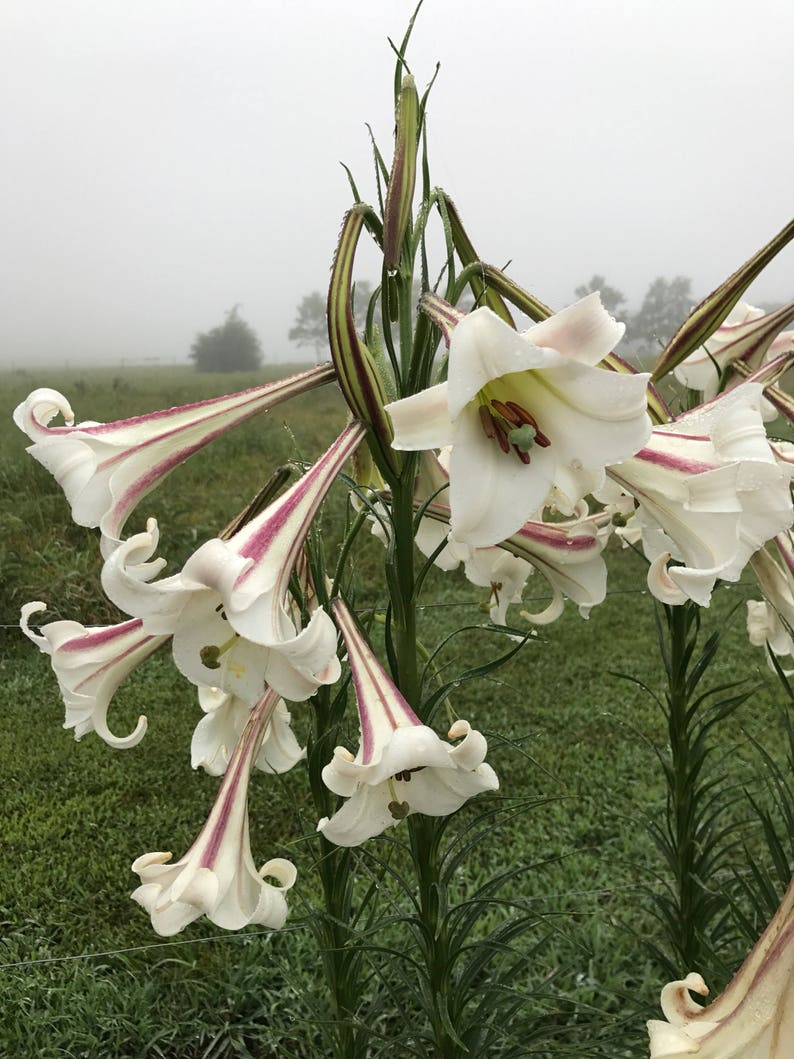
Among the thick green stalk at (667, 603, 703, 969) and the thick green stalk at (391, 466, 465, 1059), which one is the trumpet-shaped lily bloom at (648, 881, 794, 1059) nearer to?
the thick green stalk at (391, 466, 465, 1059)

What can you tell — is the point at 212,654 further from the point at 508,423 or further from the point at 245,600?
the point at 508,423

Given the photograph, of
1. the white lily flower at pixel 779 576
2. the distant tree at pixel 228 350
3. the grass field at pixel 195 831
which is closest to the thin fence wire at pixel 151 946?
the grass field at pixel 195 831

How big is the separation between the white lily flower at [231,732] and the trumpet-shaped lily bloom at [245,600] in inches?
7.5

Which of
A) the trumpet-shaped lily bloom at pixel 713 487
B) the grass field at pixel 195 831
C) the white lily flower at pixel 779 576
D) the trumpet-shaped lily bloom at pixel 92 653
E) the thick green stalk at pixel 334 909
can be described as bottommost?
the grass field at pixel 195 831

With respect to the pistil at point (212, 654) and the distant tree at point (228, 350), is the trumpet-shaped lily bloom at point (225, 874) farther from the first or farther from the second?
the distant tree at point (228, 350)

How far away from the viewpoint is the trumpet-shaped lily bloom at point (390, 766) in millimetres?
472

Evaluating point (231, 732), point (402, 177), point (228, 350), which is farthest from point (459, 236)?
point (228, 350)

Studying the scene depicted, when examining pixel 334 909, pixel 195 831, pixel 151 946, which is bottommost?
pixel 195 831

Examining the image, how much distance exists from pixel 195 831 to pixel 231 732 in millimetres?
1019

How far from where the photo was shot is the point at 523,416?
0.47 m

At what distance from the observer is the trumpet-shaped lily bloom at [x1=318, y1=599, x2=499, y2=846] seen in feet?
1.55

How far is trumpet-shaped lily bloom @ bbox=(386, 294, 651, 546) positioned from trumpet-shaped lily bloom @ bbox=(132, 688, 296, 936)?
0.30 meters

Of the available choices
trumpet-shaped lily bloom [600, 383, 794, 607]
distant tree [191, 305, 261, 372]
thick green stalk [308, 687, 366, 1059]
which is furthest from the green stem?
distant tree [191, 305, 261, 372]

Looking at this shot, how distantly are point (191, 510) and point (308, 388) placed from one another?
7.13ft
